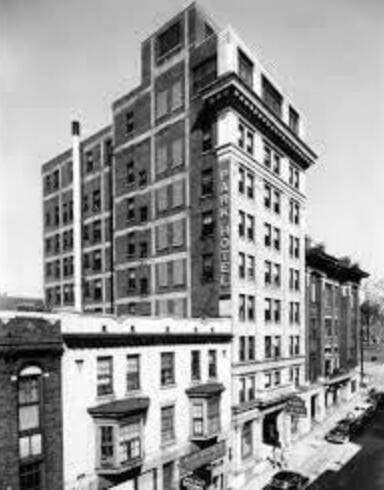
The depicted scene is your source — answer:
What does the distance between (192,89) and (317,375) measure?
3230 centimetres

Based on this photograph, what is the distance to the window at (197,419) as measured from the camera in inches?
1112

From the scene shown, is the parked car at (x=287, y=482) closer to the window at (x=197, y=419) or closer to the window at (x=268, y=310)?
the window at (x=197, y=419)

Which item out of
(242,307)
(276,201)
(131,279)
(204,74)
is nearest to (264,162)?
(276,201)

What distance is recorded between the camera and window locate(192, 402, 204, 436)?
2825cm

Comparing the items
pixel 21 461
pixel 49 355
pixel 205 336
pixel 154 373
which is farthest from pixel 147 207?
pixel 21 461

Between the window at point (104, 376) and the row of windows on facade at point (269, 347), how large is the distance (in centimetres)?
1279

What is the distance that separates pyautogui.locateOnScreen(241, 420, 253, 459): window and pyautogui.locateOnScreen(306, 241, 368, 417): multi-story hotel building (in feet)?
44.9

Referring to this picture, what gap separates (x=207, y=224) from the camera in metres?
34.9

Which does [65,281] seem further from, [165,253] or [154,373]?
[154,373]

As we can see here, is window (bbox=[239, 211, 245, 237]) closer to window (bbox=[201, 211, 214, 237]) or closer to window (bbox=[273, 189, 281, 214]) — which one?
window (bbox=[201, 211, 214, 237])

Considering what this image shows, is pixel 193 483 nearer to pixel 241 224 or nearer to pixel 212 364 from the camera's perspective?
pixel 212 364

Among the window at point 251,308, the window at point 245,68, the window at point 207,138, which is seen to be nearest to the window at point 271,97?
the window at point 245,68

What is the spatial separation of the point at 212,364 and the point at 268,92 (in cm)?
2397

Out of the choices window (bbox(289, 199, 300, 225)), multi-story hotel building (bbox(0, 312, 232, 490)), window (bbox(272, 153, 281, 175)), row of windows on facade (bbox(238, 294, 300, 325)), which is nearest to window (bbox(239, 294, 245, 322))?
row of windows on facade (bbox(238, 294, 300, 325))
